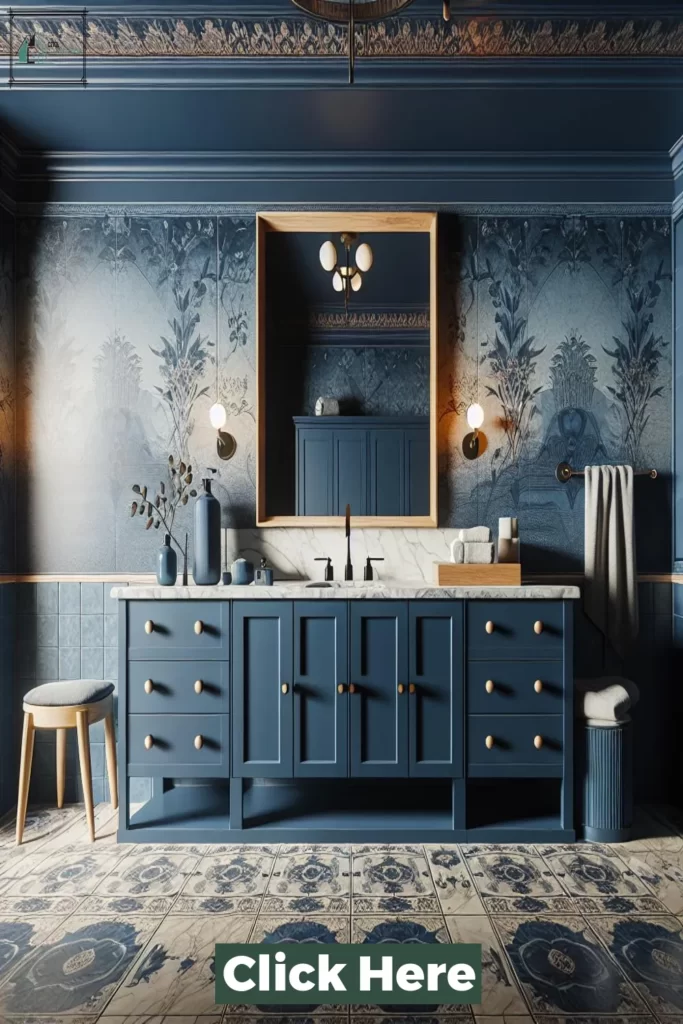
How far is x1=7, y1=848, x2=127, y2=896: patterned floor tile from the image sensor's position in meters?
2.39

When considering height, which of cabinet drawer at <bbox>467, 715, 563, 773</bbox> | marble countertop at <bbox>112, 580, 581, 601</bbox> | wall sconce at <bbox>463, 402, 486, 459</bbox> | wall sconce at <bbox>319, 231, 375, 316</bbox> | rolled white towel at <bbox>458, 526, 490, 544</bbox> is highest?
wall sconce at <bbox>319, 231, 375, 316</bbox>

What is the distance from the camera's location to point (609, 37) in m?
2.63

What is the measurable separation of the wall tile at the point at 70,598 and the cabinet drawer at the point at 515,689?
5.86ft

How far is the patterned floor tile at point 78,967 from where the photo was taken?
5.87 ft

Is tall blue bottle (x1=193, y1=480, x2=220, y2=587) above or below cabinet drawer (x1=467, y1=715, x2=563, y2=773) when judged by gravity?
above

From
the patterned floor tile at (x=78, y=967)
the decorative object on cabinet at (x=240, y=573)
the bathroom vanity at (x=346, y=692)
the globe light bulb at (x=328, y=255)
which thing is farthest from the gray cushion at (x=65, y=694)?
the globe light bulb at (x=328, y=255)

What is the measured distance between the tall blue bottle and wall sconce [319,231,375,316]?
3.86ft

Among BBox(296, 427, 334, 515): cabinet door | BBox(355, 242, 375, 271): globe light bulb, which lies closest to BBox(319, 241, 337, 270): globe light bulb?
BBox(355, 242, 375, 271): globe light bulb

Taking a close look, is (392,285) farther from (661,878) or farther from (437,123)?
(661,878)

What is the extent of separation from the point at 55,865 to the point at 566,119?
3.55 meters

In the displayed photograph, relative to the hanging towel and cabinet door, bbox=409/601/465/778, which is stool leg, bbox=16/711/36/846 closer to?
cabinet door, bbox=409/601/465/778

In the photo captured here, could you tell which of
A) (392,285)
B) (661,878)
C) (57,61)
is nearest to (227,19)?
(57,61)

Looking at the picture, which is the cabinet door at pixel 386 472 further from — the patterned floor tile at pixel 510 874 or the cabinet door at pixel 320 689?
the patterned floor tile at pixel 510 874

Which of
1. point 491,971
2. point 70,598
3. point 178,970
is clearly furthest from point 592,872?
point 70,598
